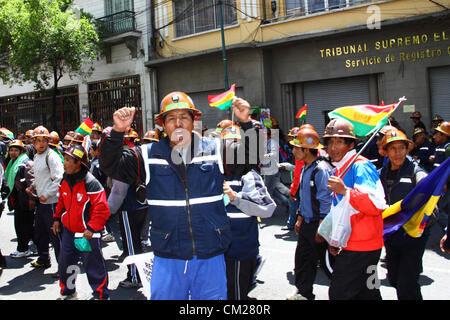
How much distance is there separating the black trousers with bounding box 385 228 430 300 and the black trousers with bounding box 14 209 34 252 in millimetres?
5696

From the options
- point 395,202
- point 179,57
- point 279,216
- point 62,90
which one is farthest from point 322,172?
point 62,90

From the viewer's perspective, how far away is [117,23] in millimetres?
18469

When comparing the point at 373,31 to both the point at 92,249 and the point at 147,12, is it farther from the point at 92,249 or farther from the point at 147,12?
the point at 92,249

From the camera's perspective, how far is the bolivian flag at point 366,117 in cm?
369

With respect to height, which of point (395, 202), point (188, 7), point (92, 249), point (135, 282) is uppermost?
point (188, 7)

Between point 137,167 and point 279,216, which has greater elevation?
point 137,167

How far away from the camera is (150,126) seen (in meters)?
18.1

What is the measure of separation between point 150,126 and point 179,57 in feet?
10.9

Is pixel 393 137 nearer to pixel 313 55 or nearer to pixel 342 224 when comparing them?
pixel 342 224

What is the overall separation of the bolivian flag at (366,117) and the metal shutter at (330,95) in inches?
415

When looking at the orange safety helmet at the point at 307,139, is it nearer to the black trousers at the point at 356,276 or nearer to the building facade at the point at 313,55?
the black trousers at the point at 356,276

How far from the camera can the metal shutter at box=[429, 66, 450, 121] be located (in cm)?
1226

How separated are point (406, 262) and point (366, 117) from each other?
53.8 inches

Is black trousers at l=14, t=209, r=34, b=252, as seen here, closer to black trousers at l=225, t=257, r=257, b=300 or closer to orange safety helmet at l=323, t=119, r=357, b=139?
black trousers at l=225, t=257, r=257, b=300
